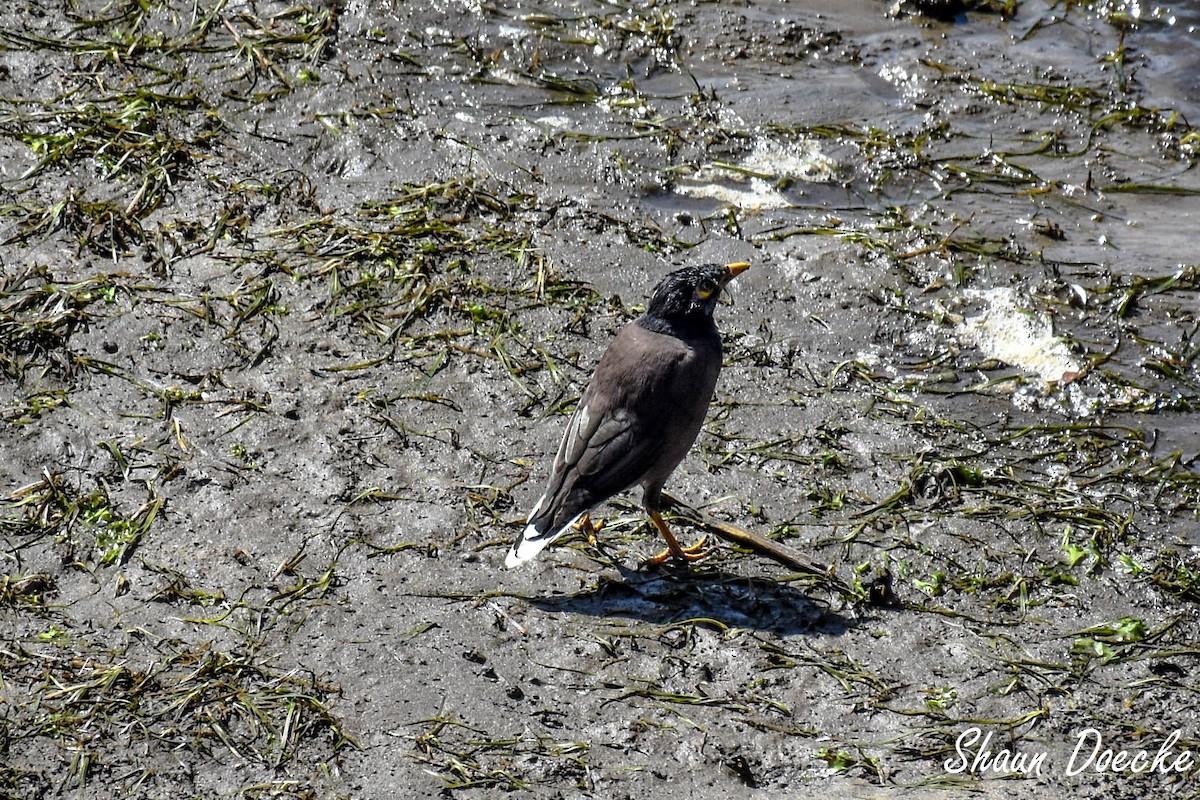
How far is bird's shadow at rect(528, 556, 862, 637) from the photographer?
6.03 metres

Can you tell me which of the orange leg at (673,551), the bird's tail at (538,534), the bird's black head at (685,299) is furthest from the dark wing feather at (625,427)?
the orange leg at (673,551)

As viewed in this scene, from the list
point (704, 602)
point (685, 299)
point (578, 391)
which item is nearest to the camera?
point (704, 602)

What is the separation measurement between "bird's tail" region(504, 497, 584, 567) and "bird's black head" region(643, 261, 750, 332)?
1299 mm

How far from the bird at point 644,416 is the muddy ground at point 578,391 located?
14.2 inches

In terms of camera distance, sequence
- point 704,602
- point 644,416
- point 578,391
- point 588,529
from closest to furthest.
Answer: point 704,602, point 644,416, point 588,529, point 578,391

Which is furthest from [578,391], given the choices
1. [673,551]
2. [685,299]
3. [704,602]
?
[704,602]

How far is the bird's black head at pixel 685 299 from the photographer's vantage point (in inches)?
265

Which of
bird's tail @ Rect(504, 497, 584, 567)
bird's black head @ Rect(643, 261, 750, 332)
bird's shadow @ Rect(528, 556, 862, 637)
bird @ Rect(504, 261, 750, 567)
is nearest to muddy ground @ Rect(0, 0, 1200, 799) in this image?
bird's shadow @ Rect(528, 556, 862, 637)

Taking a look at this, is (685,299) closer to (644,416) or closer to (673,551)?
(644,416)

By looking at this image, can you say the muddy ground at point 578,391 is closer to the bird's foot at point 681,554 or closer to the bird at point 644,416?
the bird's foot at point 681,554

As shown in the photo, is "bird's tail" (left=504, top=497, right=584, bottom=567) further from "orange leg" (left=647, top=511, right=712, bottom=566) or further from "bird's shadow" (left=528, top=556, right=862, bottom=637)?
"orange leg" (left=647, top=511, right=712, bottom=566)

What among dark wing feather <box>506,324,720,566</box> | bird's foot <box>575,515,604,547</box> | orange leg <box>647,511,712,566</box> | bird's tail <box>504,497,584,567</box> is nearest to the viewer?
bird's tail <box>504,497,584,567</box>

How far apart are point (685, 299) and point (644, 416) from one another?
0.79 metres

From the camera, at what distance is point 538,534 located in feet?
19.7
